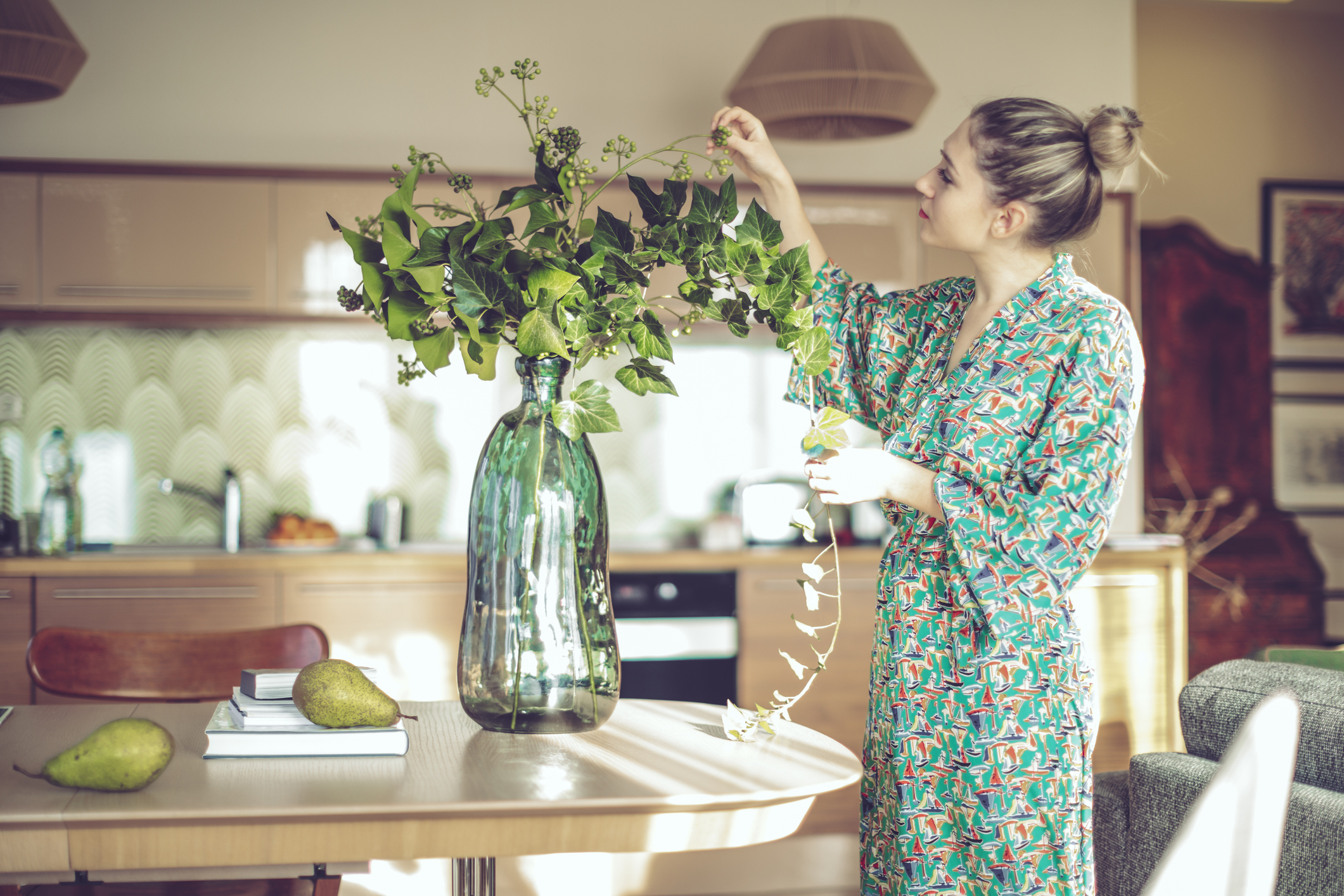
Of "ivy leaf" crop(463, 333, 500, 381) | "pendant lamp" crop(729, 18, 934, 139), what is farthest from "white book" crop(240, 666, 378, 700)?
"pendant lamp" crop(729, 18, 934, 139)

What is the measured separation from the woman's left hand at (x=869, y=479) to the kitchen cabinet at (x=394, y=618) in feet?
7.36

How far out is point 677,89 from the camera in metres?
3.93

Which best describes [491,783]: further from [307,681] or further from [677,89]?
[677,89]

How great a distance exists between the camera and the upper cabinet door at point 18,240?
11.3 ft

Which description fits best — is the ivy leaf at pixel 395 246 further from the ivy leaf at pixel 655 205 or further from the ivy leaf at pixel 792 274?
the ivy leaf at pixel 792 274

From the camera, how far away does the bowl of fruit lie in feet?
11.7

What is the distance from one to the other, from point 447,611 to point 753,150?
7.30 ft

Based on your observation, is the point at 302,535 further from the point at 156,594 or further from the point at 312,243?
the point at 312,243

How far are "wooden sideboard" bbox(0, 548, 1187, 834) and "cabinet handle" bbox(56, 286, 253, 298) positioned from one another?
838mm

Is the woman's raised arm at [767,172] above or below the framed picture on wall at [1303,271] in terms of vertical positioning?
below

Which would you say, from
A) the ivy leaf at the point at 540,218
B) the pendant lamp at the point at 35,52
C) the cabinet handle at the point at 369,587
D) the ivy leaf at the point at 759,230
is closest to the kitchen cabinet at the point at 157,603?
the cabinet handle at the point at 369,587

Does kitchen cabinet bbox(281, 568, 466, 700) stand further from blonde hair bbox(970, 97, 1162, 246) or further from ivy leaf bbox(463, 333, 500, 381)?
blonde hair bbox(970, 97, 1162, 246)

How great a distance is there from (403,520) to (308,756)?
2733 mm

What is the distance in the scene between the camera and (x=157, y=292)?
3.52 m
